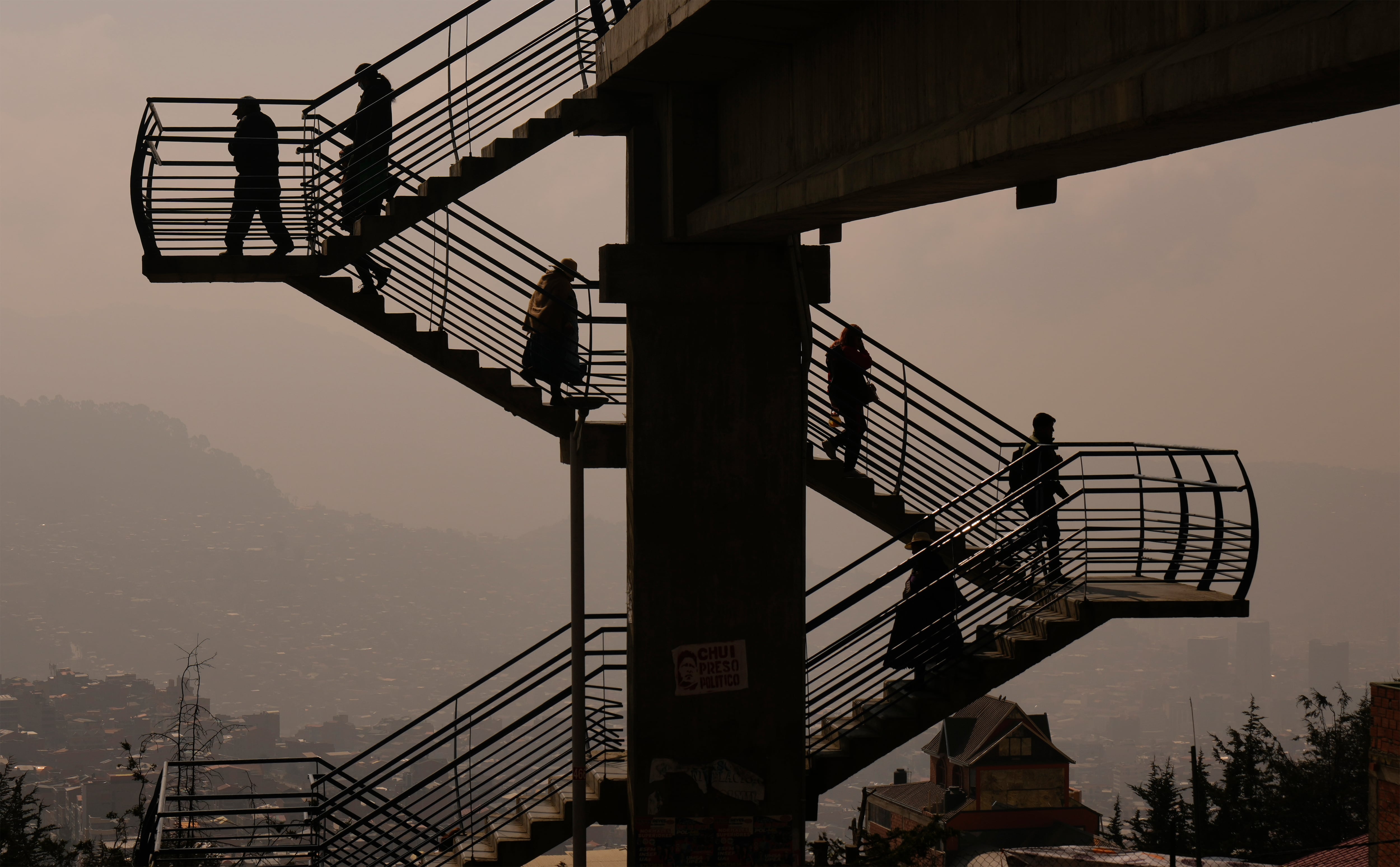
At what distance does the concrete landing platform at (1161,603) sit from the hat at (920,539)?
147cm

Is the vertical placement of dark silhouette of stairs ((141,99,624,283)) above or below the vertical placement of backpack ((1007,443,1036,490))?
above

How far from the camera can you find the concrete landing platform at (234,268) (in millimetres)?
11539

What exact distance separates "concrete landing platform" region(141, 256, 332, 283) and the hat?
568 cm

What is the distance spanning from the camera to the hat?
11.7 metres

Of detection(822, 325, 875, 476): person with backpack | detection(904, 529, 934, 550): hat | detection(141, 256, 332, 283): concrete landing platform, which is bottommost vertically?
detection(904, 529, 934, 550): hat

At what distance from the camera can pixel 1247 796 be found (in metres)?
45.6

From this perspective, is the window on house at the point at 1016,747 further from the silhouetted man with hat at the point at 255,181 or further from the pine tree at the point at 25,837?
the silhouetted man with hat at the point at 255,181

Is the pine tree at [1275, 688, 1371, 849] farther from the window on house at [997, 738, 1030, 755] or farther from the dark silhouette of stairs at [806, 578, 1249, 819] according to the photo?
the dark silhouette of stairs at [806, 578, 1249, 819]

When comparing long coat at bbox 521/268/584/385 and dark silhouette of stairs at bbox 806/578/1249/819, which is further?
long coat at bbox 521/268/584/385

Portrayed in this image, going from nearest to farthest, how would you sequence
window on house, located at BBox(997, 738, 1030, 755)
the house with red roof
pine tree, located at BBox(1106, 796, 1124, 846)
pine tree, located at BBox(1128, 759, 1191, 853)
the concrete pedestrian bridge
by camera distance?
the concrete pedestrian bridge → pine tree, located at BBox(1128, 759, 1191, 853) → pine tree, located at BBox(1106, 796, 1124, 846) → the house with red roof → window on house, located at BBox(997, 738, 1030, 755)

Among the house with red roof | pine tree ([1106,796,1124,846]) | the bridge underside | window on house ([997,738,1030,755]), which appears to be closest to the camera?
the bridge underside

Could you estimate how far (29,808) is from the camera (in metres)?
16.2

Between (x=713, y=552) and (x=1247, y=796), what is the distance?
135ft

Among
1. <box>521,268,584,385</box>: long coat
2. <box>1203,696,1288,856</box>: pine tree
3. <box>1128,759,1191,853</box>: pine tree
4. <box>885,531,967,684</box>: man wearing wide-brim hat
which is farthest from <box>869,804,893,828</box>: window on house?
<box>521,268,584,385</box>: long coat
